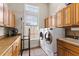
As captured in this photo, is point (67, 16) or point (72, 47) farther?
point (67, 16)

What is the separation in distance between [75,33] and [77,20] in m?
1.04

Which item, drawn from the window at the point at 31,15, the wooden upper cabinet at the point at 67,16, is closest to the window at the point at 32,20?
the window at the point at 31,15

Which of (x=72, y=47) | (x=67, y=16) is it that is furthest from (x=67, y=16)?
(x=72, y=47)

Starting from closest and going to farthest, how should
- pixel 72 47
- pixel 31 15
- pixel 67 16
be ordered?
1. pixel 72 47
2. pixel 67 16
3. pixel 31 15

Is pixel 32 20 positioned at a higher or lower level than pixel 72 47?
higher

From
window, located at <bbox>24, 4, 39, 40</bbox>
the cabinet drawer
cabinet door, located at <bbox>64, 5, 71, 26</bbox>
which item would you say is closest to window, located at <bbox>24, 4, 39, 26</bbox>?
window, located at <bbox>24, 4, 39, 40</bbox>

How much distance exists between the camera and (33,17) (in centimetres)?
A: 653

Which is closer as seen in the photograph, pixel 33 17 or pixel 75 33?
pixel 75 33

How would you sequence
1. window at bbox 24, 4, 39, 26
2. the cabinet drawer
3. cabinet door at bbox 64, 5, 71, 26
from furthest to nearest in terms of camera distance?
window at bbox 24, 4, 39, 26, cabinet door at bbox 64, 5, 71, 26, the cabinet drawer

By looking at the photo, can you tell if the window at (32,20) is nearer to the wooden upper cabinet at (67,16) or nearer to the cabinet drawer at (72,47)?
the wooden upper cabinet at (67,16)

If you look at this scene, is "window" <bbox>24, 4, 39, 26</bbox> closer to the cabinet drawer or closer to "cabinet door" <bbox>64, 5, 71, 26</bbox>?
"cabinet door" <bbox>64, 5, 71, 26</bbox>

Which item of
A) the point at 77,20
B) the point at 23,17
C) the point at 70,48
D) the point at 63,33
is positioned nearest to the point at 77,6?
the point at 77,20

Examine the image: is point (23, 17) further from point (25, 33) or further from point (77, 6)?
point (77, 6)

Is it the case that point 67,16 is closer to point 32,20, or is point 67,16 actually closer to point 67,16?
point 67,16
